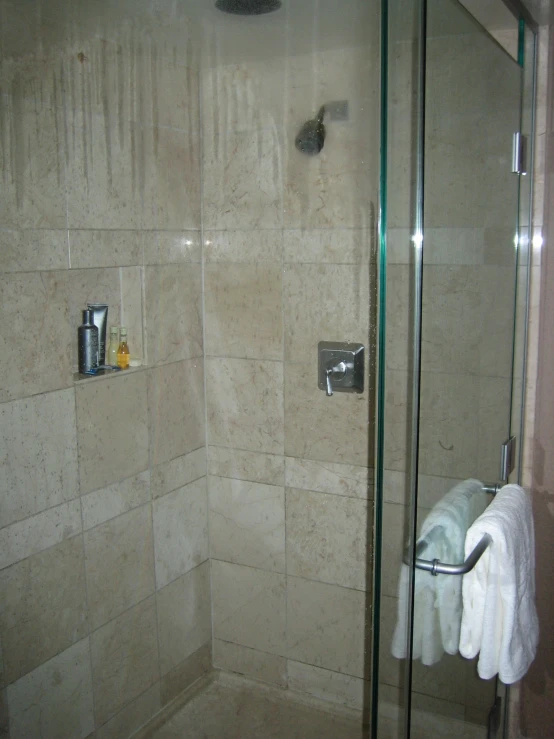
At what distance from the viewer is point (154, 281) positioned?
2.13 meters

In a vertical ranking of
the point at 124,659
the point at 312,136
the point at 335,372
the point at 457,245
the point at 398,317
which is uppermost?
the point at 312,136

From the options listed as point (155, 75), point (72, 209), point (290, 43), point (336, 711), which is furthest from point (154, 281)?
point (336, 711)

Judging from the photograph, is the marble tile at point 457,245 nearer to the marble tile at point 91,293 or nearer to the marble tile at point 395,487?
the marble tile at point 395,487

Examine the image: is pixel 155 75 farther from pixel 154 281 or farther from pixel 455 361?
pixel 455 361

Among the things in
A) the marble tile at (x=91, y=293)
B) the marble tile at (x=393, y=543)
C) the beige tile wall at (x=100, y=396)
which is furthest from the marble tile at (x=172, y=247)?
the marble tile at (x=393, y=543)

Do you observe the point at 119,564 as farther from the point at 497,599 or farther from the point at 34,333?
the point at 497,599

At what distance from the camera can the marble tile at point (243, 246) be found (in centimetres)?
219

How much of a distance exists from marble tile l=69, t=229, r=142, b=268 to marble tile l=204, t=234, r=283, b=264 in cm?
30

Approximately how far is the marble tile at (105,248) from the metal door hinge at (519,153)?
3.42 feet

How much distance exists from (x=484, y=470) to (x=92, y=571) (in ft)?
3.58

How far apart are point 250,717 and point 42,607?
874 millimetres

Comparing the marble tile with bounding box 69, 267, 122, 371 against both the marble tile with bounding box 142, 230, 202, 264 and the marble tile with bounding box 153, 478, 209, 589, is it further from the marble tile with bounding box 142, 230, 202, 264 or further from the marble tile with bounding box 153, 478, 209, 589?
the marble tile with bounding box 153, 478, 209, 589

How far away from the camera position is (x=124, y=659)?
208 cm

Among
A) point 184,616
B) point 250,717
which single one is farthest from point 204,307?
point 250,717
